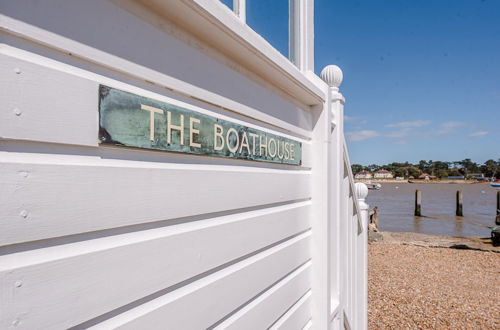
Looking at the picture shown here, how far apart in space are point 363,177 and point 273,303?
9206 cm

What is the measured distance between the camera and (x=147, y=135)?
107 centimetres

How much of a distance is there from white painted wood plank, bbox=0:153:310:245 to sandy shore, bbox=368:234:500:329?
522cm

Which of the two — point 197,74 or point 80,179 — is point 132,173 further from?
point 197,74

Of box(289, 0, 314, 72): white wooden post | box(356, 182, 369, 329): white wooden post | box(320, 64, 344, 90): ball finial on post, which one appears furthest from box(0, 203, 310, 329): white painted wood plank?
box(356, 182, 369, 329): white wooden post

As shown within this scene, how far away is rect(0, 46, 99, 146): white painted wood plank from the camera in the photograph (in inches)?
28.6

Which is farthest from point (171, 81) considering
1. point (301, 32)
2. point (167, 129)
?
point (301, 32)

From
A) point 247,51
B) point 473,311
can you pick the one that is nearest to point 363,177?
point 473,311

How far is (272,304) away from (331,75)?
1820 millimetres

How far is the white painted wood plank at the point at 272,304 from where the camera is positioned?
63.2 inches

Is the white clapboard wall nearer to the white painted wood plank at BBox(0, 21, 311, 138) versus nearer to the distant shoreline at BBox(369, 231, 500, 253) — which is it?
the white painted wood plank at BBox(0, 21, 311, 138)

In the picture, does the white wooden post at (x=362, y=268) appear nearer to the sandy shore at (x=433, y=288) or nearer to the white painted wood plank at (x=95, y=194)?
the sandy shore at (x=433, y=288)

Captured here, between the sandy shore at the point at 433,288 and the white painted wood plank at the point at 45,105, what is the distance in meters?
5.75

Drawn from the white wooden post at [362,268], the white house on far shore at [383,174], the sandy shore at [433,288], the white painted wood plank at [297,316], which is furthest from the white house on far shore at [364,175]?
the white painted wood plank at [297,316]

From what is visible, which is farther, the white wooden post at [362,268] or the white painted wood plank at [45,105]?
the white wooden post at [362,268]
